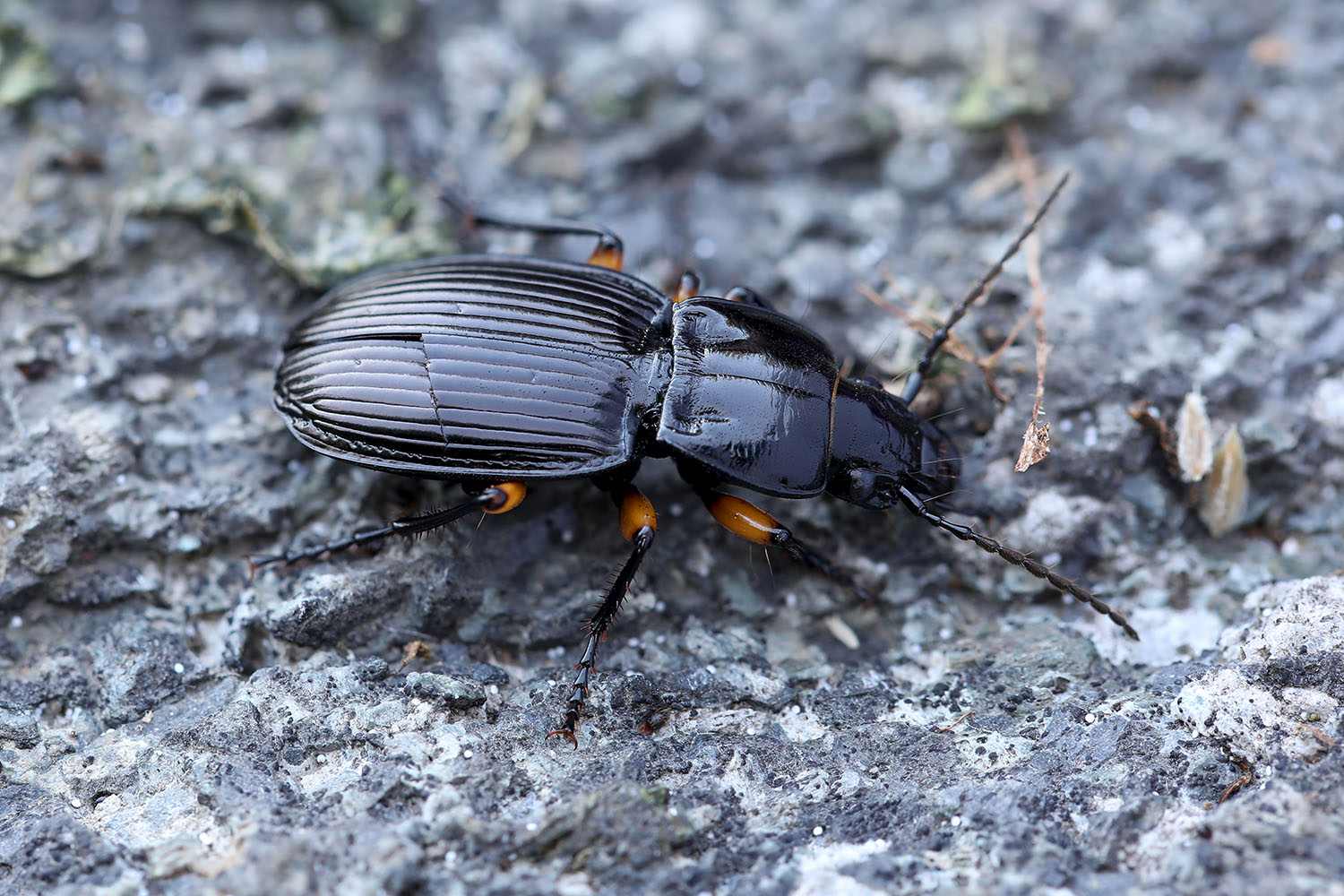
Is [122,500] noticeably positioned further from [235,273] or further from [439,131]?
[439,131]

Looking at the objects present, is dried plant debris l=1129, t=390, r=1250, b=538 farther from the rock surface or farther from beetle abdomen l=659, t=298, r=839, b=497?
beetle abdomen l=659, t=298, r=839, b=497

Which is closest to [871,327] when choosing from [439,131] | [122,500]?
[439,131]

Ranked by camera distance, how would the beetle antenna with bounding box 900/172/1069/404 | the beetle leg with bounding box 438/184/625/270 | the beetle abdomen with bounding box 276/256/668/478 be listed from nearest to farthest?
1. the beetle abdomen with bounding box 276/256/668/478
2. the beetle antenna with bounding box 900/172/1069/404
3. the beetle leg with bounding box 438/184/625/270

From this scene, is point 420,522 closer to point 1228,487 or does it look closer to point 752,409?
point 752,409

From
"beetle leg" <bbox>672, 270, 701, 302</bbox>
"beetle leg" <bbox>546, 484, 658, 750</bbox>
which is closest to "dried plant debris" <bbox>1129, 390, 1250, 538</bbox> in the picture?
"beetle leg" <bbox>672, 270, 701, 302</bbox>

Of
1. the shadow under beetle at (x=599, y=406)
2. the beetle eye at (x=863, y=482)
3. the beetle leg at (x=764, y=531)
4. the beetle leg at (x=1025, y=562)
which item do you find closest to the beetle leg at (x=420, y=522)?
the shadow under beetle at (x=599, y=406)
